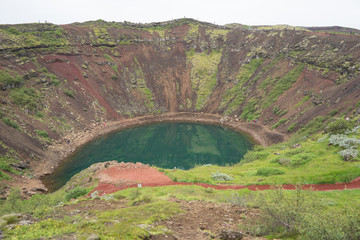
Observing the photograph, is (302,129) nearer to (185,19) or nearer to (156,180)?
(156,180)

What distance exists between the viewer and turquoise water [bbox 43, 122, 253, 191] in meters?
44.5

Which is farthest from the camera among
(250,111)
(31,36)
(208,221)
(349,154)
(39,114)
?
(31,36)

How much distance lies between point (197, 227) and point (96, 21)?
114667 millimetres

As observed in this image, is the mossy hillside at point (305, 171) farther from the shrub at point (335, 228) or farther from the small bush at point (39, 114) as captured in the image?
the small bush at point (39, 114)

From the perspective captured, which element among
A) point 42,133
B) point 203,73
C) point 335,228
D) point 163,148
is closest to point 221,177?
point 335,228

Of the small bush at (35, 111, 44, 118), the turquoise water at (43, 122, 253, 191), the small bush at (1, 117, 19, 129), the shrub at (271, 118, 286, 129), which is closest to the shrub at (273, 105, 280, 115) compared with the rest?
the shrub at (271, 118, 286, 129)

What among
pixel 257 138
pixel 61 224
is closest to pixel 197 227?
pixel 61 224

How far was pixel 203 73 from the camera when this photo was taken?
87.4 meters

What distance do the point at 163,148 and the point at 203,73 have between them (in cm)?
4431

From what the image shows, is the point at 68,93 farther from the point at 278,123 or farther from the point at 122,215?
the point at 278,123

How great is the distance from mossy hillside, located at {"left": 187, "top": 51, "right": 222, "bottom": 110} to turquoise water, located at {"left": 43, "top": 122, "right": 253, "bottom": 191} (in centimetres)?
1609

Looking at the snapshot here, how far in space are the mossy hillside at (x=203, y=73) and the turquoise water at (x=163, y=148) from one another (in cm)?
1609

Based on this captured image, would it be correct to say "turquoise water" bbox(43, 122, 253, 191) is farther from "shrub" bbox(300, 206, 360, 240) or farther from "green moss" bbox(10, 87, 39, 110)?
"shrub" bbox(300, 206, 360, 240)

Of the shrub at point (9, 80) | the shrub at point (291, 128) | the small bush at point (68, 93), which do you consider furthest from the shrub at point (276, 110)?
the shrub at point (9, 80)
